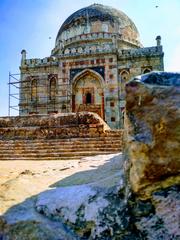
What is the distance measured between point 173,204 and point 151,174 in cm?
19

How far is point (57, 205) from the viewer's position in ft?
7.07

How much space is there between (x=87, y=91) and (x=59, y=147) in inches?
504

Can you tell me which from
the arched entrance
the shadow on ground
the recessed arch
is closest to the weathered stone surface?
the shadow on ground

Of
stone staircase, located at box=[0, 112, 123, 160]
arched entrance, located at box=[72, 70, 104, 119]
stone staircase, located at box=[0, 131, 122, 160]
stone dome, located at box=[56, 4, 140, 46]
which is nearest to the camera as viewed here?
stone staircase, located at box=[0, 131, 122, 160]

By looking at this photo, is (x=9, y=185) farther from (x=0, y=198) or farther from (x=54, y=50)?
(x=54, y=50)

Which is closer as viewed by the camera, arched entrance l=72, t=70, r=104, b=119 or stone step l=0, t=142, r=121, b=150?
stone step l=0, t=142, r=121, b=150

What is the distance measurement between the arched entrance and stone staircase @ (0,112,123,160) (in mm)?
10455

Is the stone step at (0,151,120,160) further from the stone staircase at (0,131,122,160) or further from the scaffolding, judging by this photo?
the scaffolding

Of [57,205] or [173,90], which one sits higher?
[173,90]

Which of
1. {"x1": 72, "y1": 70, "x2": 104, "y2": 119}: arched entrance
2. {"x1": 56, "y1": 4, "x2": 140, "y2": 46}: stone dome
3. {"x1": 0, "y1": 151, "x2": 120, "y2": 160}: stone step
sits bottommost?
{"x1": 0, "y1": 151, "x2": 120, "y2": 160}: stone step

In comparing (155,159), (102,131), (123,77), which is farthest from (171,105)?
(123,77)

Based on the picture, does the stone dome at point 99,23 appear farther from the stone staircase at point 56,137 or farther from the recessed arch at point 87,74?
the stone staircase at point 56,137

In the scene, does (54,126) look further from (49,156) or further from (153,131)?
(153,131)

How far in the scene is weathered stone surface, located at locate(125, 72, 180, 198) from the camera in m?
1.70
